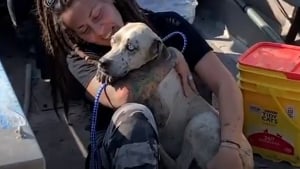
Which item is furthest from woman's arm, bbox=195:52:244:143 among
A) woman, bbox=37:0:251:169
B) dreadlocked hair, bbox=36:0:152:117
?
dreadlocked hair, bbox=36:0:152:117

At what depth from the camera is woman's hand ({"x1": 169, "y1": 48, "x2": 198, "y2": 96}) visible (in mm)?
1920

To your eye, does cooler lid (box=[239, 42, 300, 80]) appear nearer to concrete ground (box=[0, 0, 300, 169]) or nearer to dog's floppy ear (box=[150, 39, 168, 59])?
concrete ground (box=[0, 0, 300, 169])

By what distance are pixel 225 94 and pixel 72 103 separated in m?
1.05

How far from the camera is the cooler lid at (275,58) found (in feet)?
7.86

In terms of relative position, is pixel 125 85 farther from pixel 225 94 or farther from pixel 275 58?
pixel 275 58

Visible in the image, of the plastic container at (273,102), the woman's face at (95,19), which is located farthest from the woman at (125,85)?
the plastic container at (273,102)

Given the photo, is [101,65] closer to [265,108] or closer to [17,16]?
[265,108]

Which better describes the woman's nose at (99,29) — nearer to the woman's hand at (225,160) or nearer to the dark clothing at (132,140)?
the dark clothing at (132,140)

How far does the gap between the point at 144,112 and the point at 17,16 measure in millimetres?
1397

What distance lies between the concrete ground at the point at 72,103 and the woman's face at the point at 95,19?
71cm

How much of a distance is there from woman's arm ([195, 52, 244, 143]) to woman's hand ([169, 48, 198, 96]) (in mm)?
106

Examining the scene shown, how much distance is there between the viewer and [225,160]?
6.11 feet

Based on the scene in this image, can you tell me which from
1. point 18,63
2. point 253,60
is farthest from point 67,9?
point 18,63

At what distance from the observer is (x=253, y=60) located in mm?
2486
